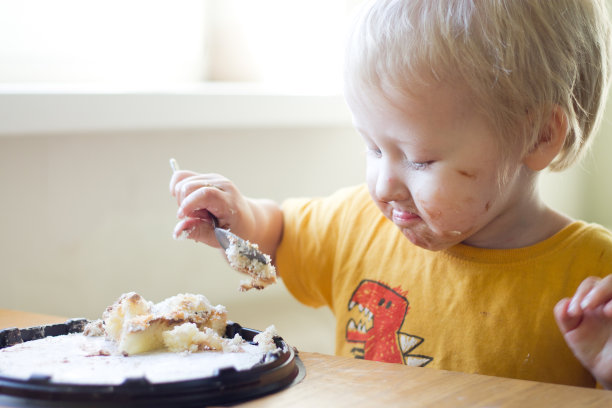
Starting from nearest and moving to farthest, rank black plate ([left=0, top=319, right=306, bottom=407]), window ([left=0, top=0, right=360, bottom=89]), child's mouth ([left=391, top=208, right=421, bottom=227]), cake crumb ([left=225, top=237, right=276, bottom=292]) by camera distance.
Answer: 1. black plate ([left=0, top=319, right=306, bottom=407])
2. cake crumb ([left=225, top=237, right=276, bottom=292])
3. child's mouth ([left=391, top=208, right=421, bottom=227])
4. window ([left=0, top=0, right=360, bottom=89])

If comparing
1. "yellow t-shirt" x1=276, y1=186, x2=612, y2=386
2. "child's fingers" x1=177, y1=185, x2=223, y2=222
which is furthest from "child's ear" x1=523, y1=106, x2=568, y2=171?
"child's fingers" x1=177, y1=185, x2=223, y2=222

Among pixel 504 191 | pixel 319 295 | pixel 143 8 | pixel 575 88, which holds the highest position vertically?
pixel 143 8

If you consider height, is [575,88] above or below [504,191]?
above

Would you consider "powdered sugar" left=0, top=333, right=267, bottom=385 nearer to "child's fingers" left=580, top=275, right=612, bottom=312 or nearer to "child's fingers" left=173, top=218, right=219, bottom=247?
"child's fingers" left=173, top=218, right=219, bottom=247

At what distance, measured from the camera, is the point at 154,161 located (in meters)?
1.17

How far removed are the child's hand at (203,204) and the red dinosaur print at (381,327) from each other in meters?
0.20

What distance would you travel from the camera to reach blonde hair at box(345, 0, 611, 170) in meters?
0.74

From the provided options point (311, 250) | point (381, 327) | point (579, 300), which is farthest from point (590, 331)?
point (311, 250)

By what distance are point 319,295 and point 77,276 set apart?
0.35m

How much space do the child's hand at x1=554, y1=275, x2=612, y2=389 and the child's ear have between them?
6.1 inches

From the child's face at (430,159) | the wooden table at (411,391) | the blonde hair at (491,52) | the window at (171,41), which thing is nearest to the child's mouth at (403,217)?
the child's face at (430,159)

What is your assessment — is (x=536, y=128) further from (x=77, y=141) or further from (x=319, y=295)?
(x=77, y=141)

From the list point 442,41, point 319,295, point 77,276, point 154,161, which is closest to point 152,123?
point 154,161

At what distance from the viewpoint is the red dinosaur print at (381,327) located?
91 centimetres
